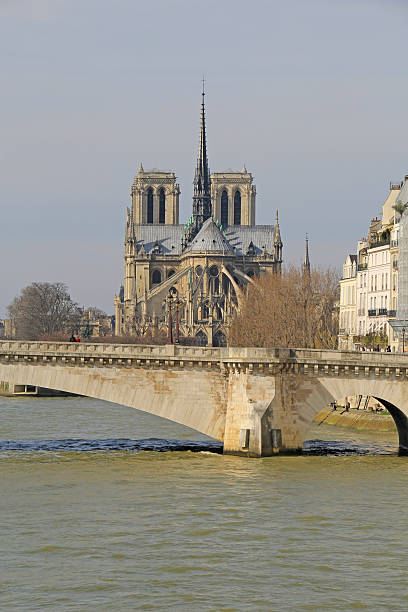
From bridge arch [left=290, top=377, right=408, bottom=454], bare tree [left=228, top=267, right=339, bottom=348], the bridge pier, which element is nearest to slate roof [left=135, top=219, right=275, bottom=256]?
bare tree [left=228, top=267, right=339, bottom=348]

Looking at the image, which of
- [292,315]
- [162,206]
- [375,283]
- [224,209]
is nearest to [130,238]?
[162,206]

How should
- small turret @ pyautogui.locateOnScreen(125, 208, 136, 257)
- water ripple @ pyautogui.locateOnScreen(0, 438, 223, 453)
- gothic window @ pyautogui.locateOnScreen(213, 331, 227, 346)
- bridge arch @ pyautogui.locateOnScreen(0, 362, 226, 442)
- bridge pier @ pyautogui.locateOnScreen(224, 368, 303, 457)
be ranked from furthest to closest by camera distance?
small turret @ pyautogui.locateOnScreen(125, 208, 136, 257), gothic window @ pyautogui.locateOnScreen(213, 331, 227, 346), water ripple @ pyautogui.locateOnScreen(0, 438, 223, 453), bridge arch @ pyautogui.locateOnScreen(0, 362, 226, 442), bridge pier @ pyautogui.locateOnScreen(224, 368, 303, 457)

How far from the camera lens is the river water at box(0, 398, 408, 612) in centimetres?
2464

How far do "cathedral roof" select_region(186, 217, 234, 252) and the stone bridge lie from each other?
377ft

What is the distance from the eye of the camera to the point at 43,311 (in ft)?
425

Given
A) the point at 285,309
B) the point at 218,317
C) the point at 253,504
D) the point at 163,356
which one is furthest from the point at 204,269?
the point at 253,504

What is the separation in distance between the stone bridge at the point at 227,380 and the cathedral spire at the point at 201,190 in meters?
122

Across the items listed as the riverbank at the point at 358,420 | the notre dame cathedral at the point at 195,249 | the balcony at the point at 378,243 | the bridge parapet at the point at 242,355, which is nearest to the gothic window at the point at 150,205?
the notre dame cathedral at the point at 195,249

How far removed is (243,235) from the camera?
173m

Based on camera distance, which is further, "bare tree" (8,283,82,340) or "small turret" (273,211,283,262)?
"small turret" (273,211,283,262)

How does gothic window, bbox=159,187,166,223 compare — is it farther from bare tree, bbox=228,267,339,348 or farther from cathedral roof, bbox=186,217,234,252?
bare tree, bbox=228,267,339,348

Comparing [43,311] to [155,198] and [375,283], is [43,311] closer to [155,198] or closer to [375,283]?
[155,198]

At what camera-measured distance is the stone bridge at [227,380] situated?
138 ft

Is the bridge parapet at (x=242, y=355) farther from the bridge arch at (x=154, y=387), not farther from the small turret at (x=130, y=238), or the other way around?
the small turret at (x=130, y=238)
